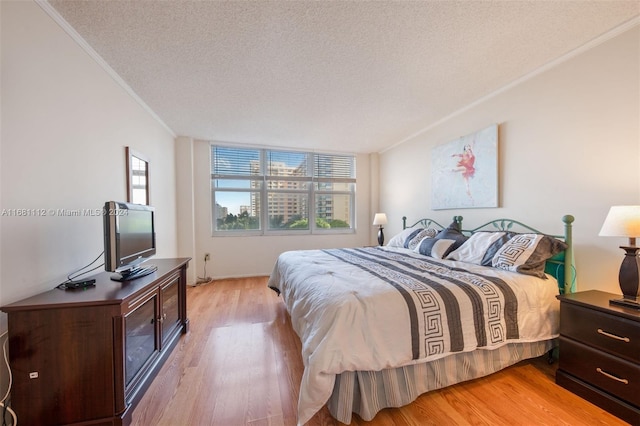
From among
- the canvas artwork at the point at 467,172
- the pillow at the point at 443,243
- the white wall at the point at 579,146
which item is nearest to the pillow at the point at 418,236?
the pillow at the point at 443,243

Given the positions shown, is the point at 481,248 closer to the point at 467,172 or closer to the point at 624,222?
the point at 624,222

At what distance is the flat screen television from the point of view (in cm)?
153

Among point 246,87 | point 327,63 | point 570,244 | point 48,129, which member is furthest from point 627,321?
point 48,129

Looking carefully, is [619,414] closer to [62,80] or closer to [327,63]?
[327,63]

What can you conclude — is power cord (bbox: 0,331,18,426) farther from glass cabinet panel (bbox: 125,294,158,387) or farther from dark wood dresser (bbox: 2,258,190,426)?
glass cabinet panel (bbox: 125,294,158,387)

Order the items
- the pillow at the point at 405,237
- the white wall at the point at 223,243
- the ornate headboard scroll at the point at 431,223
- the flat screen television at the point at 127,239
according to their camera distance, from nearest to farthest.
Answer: the flat screen television at the point at 127,239, the ornate headboard scroll at the point at 431,223, the pillow at the point at 405,237, the white wall at the point at 223,243

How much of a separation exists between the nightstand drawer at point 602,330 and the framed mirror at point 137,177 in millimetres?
3737

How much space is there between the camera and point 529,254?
2.00 m

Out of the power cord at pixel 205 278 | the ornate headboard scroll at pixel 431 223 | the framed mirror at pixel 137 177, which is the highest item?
the framed mirror at pixel 137 177

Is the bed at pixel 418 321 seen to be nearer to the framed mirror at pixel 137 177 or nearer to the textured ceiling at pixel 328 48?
the textured ceiling at pixel 328 48

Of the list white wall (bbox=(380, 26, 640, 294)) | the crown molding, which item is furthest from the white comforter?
the crown molding

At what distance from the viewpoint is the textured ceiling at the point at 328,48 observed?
1.62 meters

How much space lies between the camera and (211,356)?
6.79 ft

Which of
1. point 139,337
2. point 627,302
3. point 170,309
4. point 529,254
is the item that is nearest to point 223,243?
point 170,309
